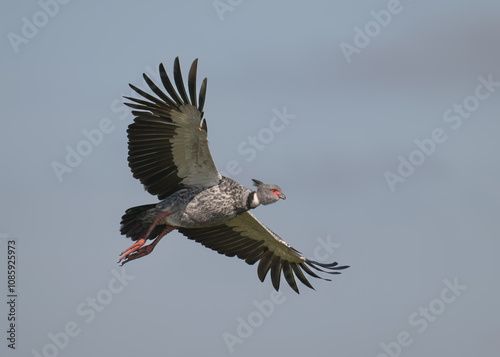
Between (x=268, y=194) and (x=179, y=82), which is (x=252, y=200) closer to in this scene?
(x=268, y=194)

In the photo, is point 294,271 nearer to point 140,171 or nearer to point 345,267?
point 345,267

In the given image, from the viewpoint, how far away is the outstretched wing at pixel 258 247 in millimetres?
17188

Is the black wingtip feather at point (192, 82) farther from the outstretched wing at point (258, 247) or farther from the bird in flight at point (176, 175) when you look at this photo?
the outstretched wing at point (258, 247)

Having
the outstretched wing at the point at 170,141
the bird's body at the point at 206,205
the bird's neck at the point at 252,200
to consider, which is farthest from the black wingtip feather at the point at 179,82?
the bird's neck at the point at 252,200

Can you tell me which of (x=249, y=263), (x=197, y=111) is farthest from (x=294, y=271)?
(x=197, y=111)

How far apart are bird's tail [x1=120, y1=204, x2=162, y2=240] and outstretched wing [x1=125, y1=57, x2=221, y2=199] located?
315 millimetres

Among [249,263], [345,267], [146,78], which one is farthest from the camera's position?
[249,263]

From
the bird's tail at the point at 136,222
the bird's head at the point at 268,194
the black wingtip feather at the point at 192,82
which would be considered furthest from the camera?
the bird's tail at the point at 136,222

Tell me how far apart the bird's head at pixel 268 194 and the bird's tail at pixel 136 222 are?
1.55 meters

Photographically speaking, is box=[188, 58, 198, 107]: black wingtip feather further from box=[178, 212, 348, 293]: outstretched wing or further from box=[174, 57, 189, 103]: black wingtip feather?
box=[178, 212, 348, 293]: outstretched wing

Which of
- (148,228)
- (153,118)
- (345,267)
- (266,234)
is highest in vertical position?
(153,118)

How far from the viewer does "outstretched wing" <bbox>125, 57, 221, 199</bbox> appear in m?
15.3

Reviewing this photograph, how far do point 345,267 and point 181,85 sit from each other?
363 cm

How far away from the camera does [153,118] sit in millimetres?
15500
